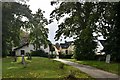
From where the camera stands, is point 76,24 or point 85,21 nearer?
point 85,21

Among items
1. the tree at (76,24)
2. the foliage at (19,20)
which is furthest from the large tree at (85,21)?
the foliage at (19,20)

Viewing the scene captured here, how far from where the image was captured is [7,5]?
33.8 meters

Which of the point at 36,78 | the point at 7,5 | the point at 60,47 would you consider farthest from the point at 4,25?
the point at 60,47

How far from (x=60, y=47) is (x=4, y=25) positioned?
6791 cm

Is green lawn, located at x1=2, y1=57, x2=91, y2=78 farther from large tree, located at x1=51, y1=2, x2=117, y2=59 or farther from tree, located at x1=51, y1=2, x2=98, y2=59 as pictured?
tree, located at x1=51, y1=2, x2=98, y2=59

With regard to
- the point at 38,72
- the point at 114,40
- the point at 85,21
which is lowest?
the point at 38,72

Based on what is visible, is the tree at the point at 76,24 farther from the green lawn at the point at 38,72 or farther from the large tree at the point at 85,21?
the green lawn at the point at 38,72

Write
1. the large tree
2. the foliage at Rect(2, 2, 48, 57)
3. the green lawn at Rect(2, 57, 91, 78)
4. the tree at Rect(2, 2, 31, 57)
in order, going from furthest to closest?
the tree at Rect(2, 2, 31, 57), the foliage at Rect(2, 2, 48, 57), the large tree, the green lawn at Rect(2, 57, 91, 78)

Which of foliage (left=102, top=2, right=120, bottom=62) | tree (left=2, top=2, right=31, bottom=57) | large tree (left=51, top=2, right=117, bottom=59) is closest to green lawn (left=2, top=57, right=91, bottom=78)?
large tree (left=51, top=2, right=117, bottom=59)

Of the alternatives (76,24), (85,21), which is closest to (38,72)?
(85,21)

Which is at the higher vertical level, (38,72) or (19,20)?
(19,20)

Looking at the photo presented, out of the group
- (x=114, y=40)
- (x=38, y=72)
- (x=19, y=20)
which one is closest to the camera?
(x=38, y=72)

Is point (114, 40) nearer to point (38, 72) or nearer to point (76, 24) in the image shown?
point (76, 24)

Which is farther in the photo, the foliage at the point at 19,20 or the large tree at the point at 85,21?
the foliage at the point at 19,20
